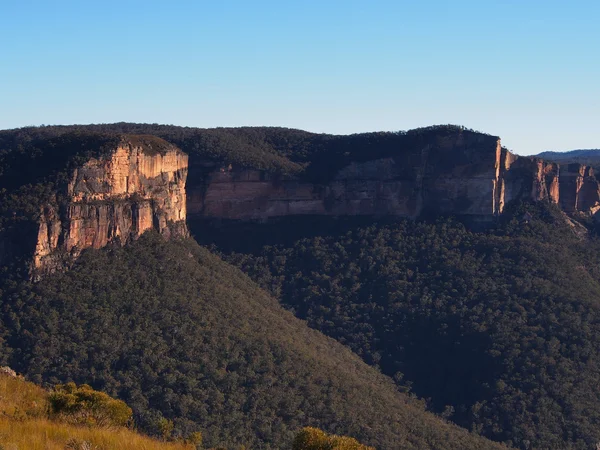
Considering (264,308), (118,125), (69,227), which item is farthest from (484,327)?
(118,125)

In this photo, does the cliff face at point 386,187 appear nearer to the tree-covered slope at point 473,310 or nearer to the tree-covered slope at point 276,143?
the tree-covered slope at point 276,143

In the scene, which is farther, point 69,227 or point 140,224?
point 140,224

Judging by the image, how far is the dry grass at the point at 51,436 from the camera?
48.7 feet

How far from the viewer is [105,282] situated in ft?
157

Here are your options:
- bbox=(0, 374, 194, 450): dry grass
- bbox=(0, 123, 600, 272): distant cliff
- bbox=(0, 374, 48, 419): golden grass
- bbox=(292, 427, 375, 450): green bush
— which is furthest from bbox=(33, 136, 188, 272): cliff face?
bbox=(292, 427, 375, 450): green bush

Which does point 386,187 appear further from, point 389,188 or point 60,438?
point 60,438

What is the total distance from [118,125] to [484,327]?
1632 inches

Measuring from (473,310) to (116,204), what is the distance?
93.4ft

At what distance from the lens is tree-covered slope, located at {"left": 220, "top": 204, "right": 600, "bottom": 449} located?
48.7 metres

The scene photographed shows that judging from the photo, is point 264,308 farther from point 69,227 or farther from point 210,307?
point 69,227

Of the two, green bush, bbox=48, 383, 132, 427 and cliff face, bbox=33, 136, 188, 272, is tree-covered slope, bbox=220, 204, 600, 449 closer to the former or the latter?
cliff face, bbox=33, 136, 188, 272

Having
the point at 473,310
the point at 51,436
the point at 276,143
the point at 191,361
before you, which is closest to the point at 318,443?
the point at 51,436

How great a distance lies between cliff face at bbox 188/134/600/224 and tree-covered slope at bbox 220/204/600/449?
7.69ft

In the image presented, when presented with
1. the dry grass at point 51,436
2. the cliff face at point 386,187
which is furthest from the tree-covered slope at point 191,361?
the dry grass at point 51,436
